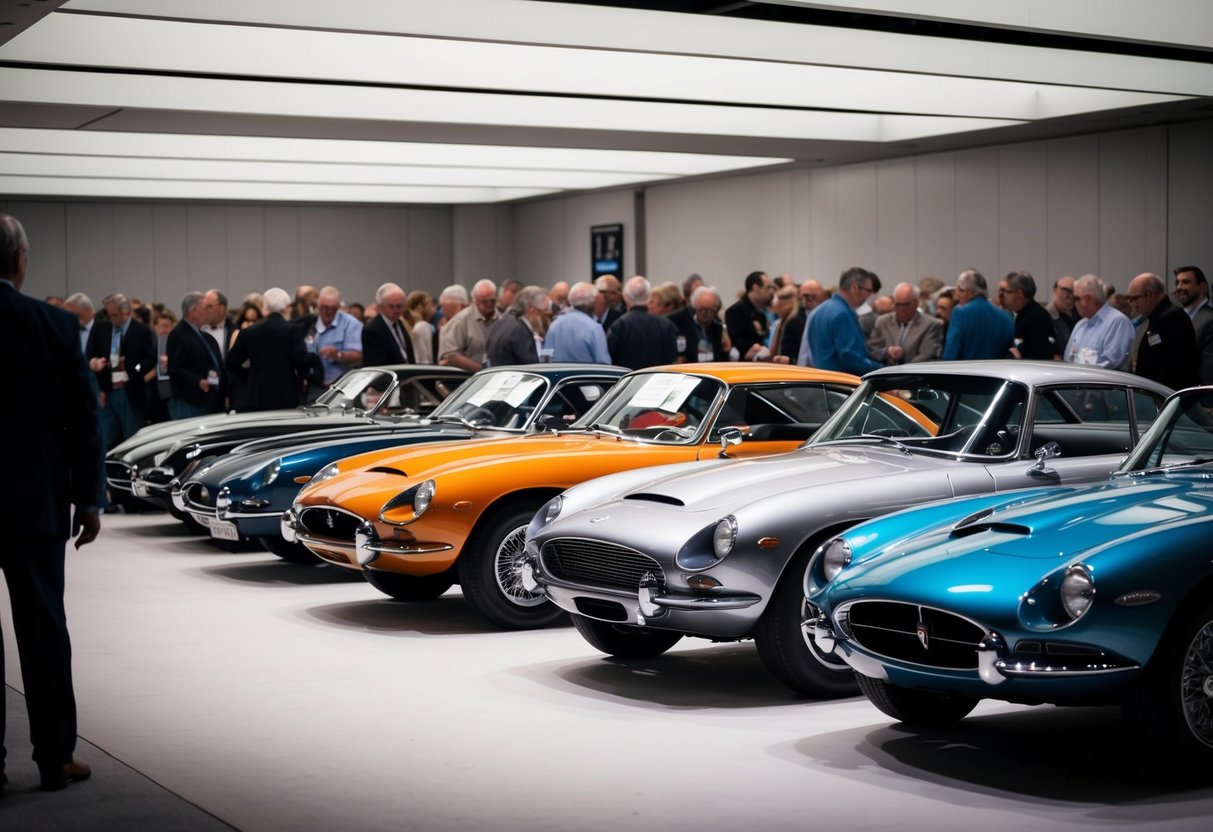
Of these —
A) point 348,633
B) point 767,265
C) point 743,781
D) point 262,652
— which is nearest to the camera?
point 743,781

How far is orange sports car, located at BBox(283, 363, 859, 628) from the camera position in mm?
8031

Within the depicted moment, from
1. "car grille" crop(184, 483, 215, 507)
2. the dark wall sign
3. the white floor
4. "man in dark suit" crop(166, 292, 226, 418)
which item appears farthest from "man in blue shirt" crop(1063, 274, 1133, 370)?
the dark wall sign

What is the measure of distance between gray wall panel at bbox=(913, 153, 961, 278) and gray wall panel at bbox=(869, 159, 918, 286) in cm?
10

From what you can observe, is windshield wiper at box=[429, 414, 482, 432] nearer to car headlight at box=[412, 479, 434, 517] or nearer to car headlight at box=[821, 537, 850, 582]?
car headlight at box=[412, 479, 434, 517]

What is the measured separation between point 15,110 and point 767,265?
1206cm

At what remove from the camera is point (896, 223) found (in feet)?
69.2

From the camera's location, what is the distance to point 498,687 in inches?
267

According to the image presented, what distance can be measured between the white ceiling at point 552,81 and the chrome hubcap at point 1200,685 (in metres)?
6.74

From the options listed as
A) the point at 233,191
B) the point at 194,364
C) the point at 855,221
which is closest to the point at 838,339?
the point at 194,364

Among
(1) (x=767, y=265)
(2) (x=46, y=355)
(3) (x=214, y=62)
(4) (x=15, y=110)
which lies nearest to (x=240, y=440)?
(3) (x=214, y=62)

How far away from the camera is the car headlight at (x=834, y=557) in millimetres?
5867

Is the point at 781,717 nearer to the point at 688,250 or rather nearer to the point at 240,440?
the point at 240,440

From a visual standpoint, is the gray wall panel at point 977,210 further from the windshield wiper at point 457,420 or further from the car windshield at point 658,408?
the car windshield at point 658,408

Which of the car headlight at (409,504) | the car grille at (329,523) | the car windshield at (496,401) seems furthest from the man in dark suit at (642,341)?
the car headlight at (409,504)
